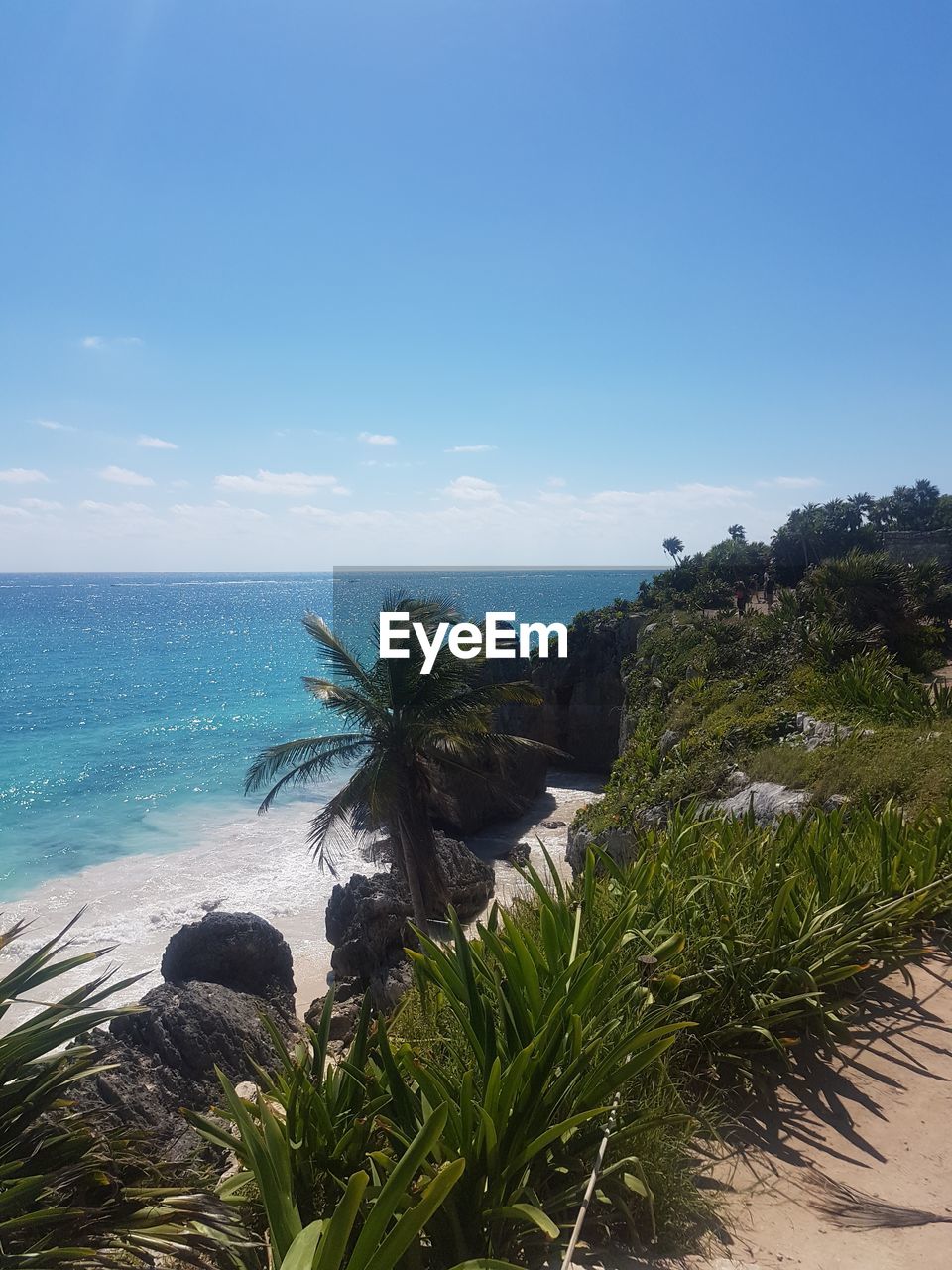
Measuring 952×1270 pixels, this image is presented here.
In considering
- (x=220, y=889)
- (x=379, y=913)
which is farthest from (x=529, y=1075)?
(x=220, y=889)

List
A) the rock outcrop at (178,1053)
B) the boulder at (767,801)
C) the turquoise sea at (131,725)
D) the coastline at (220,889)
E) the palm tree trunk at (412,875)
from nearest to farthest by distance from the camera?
the rock outcrop at (178,1053) < the boulder at (767,801) < the palm tree trunk at (412,875) < the coastline at (220,889) < the turquoise sea at (131,725)

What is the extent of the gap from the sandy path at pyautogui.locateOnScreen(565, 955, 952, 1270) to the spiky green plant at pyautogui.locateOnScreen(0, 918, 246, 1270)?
1.28 m

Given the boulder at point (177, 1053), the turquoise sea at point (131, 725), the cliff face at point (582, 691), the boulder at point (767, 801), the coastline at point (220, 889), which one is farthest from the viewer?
the cliff face at point (582, 691)

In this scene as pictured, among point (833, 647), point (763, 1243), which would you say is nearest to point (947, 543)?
point (833, 647)

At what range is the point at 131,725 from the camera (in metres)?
52.8

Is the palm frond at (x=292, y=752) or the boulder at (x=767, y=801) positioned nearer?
the boulder at (x=767, y=801)

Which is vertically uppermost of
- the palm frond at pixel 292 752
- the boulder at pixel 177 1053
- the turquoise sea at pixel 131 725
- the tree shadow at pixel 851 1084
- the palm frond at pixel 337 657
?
the palm frond at pixel 337 657

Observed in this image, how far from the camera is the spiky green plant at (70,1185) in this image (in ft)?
7.77

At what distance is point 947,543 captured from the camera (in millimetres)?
34312

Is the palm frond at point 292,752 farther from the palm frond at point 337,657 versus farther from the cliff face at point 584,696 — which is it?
the cliff face at point 584,696

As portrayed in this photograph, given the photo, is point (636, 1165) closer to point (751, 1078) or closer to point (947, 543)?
point (751, 1078)

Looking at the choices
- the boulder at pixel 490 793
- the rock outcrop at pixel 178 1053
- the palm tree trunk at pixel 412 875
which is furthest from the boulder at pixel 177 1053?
the boulder at pixel 490 793

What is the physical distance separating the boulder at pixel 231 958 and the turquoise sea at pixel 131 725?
8.04m

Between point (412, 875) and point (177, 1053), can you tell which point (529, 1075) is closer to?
point (177, 1053)
